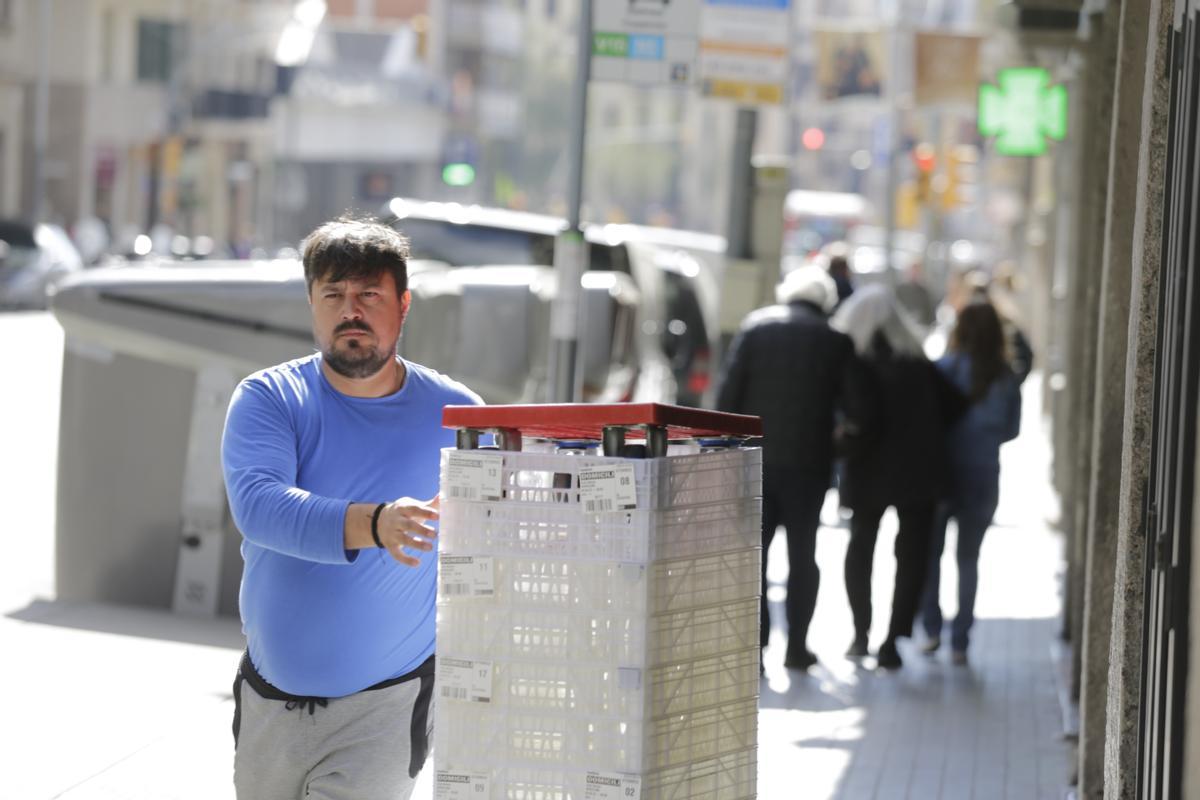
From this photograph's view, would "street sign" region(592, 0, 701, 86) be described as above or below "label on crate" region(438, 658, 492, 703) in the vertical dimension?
above

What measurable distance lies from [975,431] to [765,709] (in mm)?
2196

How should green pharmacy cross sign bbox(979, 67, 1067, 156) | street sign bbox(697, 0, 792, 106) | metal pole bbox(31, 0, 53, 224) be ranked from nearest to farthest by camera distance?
street sign bbox(697, 0, 792, 106) → green pharmacy cross sign bbox(979, 67, 1067, 156) → metal pole bbox(31, 0, 53, 224)

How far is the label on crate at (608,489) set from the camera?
3910 mm

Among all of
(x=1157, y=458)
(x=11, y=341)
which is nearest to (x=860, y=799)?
(x=1157, y=458)

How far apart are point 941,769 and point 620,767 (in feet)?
15.8

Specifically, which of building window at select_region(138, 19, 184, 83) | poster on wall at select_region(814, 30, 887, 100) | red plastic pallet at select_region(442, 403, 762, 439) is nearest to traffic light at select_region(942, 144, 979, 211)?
poster on wall at select_region(814, 30, 887, 100)

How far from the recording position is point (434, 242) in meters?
17.8

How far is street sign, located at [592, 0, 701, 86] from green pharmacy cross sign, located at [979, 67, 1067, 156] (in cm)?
1111

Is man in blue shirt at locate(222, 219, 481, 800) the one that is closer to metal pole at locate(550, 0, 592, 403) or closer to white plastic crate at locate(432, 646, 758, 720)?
white plastic crate at locate(432, 646, 758, 720)

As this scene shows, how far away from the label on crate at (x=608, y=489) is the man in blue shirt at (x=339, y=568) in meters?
0.53

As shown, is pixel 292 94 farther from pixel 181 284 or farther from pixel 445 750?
pixel 445 750

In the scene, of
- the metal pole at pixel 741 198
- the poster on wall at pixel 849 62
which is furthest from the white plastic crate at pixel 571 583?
the poster on wall at pixel 849 62

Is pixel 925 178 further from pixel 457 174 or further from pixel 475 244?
pixel 475 244

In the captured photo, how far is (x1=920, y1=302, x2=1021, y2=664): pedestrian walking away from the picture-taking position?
11.1m
